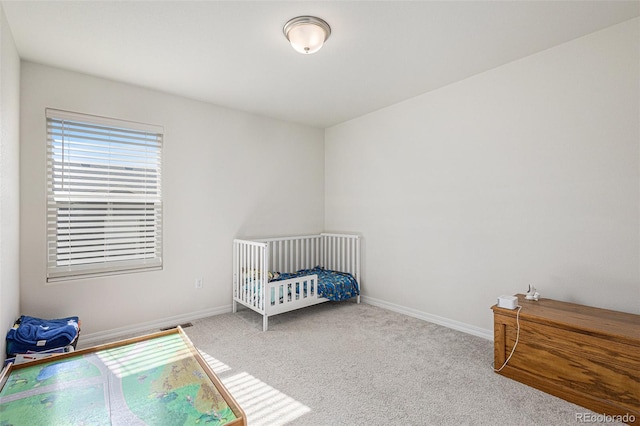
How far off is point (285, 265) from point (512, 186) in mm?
2643

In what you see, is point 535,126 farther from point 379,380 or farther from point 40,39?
point 40,39

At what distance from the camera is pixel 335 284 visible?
137 inches

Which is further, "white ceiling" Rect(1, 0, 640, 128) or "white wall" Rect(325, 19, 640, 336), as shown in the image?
"white wall" Rect(325, 19, 640, 336)

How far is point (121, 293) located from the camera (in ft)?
9.41

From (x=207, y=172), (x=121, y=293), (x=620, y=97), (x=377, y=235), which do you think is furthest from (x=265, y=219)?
(x=620, y=97)

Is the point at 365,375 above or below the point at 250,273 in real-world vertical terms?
below

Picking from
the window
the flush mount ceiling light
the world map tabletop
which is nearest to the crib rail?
the window

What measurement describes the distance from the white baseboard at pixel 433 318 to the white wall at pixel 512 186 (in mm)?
26

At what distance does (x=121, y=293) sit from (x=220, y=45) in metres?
2.35

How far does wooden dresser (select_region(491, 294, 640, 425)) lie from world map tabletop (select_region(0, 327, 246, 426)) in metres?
1.84

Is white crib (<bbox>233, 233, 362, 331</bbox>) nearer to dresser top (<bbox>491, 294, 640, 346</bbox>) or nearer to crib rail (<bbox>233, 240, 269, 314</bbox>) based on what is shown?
crib rail (<bbox>233, 240, 269, 314</bbox>)

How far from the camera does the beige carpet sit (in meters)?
1.73

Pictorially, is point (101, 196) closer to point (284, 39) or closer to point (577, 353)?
point (284, 39)

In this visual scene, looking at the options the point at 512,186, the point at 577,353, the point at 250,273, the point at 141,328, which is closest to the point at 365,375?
the point at 577,353
